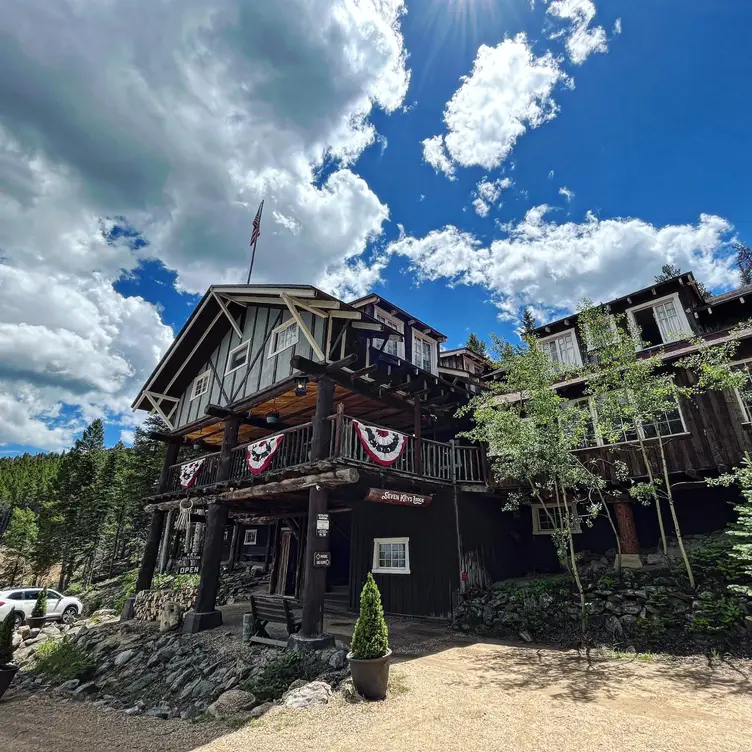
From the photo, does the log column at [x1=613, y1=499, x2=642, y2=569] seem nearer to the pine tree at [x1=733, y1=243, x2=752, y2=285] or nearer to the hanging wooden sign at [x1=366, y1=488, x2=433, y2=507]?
the hanging wooden sign at [x1=366, y1=488, x2=433, y2=507]

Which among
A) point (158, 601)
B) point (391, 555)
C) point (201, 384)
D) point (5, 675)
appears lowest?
point (5, 675)

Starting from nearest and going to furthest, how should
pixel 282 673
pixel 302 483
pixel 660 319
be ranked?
1. pixel 282 673
2. pixel 302 483
3. pixel 660 319

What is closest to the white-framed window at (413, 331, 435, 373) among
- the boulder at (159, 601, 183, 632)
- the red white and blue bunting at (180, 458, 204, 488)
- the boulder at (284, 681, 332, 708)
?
the red white and blue bunting at (180, 458, 204, 488)

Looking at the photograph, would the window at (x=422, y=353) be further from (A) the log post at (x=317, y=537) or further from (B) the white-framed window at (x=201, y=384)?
(B) the white-framed window at (x=201, y=384)

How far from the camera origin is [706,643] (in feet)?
26.5

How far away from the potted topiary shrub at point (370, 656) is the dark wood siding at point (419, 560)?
6611 mm

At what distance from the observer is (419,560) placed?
13.3 meters

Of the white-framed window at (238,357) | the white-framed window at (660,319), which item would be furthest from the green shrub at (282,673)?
the white-framed window at (660,319)

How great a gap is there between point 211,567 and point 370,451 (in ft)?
21.9

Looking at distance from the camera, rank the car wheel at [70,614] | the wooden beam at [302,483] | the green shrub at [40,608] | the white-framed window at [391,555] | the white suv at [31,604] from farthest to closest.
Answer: the car wheel at [70,614], the white suv at [31,604], the green shrub at [40,608], the white-framed window at [391,555], the wooden beam at [302,483]

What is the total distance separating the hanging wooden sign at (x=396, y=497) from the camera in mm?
10750

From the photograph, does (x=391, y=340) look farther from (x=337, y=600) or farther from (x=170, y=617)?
(x=170, y=617)

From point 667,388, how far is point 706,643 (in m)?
5.27

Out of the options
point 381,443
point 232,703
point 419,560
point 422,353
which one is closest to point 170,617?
point 232,703
